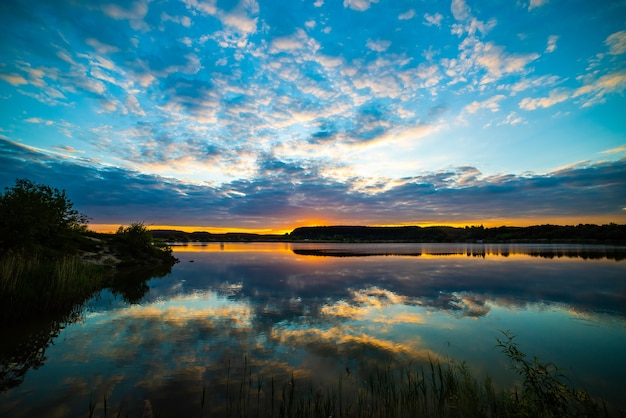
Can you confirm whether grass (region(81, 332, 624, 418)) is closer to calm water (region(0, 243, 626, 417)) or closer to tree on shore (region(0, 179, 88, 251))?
calm water (region(0, 243, 626, 417))

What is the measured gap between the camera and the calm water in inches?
268

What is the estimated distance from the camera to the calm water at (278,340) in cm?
681

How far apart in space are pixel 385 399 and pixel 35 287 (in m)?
16.2

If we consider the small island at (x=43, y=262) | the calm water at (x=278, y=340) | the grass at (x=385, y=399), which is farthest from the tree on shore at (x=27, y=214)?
the grass at (x=385, y=399)

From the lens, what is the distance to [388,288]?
20797mm

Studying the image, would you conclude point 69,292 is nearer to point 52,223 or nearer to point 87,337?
point 87,337

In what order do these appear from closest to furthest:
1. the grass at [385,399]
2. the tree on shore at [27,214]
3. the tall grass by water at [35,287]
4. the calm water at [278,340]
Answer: the grass at [385,399], the calm water at [278,340], the tall grass by water at [35,287], the tree on shore at [27,214]

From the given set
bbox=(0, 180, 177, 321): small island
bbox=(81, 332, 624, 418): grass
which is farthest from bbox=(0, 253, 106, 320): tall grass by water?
bbox=(81, 332, 624, 418): grass

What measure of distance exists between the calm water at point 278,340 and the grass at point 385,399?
299 millimetres

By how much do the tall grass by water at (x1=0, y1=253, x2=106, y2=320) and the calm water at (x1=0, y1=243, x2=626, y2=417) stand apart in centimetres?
118

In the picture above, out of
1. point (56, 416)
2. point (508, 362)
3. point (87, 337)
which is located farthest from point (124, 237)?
point (508, 362)

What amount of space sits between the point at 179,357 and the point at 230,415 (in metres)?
3.72

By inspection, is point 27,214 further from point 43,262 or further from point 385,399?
point 385,399

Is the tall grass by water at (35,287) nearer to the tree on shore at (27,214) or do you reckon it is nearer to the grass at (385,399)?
the tree on shore at (27,214)
